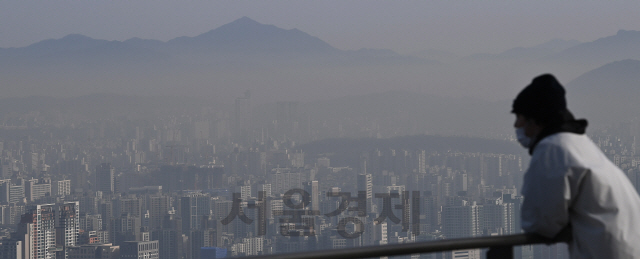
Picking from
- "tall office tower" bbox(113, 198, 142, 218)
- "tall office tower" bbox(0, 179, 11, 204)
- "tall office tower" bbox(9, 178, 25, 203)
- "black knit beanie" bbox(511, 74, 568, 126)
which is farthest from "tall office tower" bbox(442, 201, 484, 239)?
"black knit beanie" bbox(511, 74, 568, 126)

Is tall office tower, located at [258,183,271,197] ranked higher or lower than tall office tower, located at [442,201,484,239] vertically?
higher

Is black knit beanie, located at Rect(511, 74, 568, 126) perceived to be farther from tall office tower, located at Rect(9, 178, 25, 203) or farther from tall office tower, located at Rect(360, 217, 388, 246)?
tall office tower, located at Rect(9, 178, 25, 203)

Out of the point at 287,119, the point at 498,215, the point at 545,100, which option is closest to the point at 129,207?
the point at 498,215

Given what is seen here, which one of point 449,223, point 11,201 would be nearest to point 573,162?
point 449,223

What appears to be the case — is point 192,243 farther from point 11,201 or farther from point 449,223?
point 449,223

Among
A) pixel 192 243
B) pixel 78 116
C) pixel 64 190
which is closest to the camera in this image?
pixel 192 243

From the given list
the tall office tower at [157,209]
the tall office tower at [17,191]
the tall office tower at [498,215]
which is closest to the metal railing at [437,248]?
the tall office tower at [498,215]
